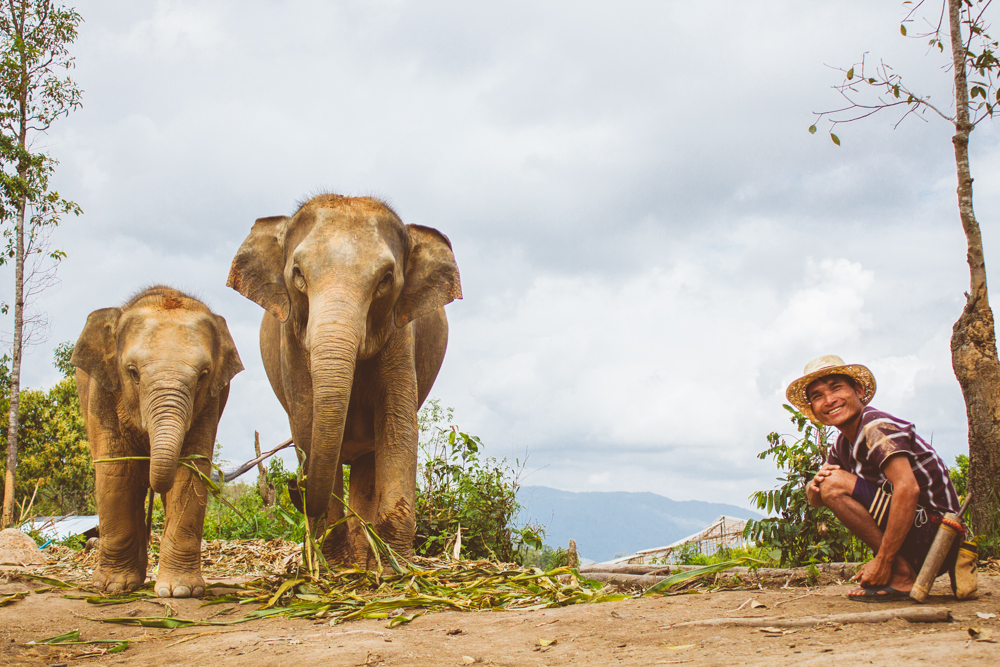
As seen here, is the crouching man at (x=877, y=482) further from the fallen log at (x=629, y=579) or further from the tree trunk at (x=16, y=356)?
the tree trunk at (x=16, y=356)

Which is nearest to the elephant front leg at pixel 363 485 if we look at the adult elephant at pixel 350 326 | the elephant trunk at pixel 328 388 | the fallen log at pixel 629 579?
the adult elephant at pixel 350 326

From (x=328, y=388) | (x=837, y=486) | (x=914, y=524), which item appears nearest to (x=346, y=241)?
(x=328, y=388)

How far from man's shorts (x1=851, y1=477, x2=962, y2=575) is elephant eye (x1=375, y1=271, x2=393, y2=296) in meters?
3.39

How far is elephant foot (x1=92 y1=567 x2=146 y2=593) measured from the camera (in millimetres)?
6840

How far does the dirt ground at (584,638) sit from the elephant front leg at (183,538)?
3.62 feet

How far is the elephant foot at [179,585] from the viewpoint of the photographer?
6.38m

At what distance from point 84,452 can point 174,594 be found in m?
25.9

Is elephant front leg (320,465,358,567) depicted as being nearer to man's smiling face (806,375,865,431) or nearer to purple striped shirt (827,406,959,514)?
man's smiling face (806,375,865,431)

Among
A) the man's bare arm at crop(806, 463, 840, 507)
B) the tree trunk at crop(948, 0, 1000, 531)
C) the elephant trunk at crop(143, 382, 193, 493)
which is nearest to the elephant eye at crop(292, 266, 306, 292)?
the elephant trunk at crop(143, 382, 193, 493)

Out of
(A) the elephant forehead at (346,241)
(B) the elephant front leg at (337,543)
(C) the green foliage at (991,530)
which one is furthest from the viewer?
(B) the elephant front leg at (337,543)

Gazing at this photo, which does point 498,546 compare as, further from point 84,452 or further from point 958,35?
point 84,452

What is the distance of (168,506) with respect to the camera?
6.81 m

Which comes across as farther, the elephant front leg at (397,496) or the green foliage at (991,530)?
the green foliage at (991,530)

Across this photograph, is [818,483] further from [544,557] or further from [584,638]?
[544,557]
